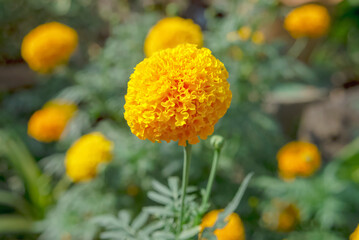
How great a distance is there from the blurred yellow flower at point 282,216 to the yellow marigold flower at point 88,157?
0.93 meters

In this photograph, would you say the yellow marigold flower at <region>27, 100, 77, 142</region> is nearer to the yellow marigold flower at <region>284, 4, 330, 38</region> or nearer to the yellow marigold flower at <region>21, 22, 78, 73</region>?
the yellow marigold flower at <region>21, 22, 78, 73</region>

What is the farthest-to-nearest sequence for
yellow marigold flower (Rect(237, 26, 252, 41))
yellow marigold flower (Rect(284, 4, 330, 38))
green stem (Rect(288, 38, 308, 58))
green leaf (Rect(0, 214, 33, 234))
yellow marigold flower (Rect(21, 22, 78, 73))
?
green stem (Rect(288, 38, 308, 58)) → green leaf (Rect(0, 214, 33, 234)) → yellow marigold flower (Rect(284, 4, 330, 38)) → yellow marigold flower (Rect(21, 22, 78, 73)) → yellow marigold flower (Rect(237, 26, 252, 41))

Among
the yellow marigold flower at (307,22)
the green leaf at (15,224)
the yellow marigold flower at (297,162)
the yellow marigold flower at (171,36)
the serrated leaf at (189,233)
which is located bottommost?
the serrated leaf at (189,233)

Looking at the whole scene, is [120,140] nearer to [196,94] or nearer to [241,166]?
[241,166]

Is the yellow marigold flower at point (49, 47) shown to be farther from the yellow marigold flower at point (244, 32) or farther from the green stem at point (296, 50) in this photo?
the green stem at point (296, 50)

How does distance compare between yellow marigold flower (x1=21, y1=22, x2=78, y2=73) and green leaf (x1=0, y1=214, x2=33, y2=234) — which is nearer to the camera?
yellow marigold flower (x1=21, y1=22, x2=78, y2=73)

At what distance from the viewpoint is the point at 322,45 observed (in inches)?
167

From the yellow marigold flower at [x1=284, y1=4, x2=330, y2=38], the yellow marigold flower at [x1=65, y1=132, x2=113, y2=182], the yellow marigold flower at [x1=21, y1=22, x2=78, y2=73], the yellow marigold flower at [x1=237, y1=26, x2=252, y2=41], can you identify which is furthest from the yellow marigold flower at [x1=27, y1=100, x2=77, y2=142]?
the yellow marigold flower at [x1=284, y1=4, x2=330, y2=38]

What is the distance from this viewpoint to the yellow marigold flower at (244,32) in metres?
1.99

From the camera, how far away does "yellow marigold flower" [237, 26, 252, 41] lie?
6.53 feet

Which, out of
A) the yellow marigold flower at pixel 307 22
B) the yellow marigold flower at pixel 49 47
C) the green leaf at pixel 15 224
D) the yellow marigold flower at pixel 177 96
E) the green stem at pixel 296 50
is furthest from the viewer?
the green stem at pixel 296 50

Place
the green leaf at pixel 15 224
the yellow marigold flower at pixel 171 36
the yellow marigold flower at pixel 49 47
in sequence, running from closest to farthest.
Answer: the yellow marigold flower at pixel 171 36, the yellow marigold flower at pixel 49 47, the green leaf at pixel 15 224

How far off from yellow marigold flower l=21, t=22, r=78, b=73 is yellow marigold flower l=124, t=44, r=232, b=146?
56.9 inches

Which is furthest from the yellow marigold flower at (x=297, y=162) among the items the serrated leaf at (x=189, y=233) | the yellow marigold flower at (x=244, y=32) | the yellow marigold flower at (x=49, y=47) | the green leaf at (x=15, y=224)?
the green leaf at (x=15, y=224)
